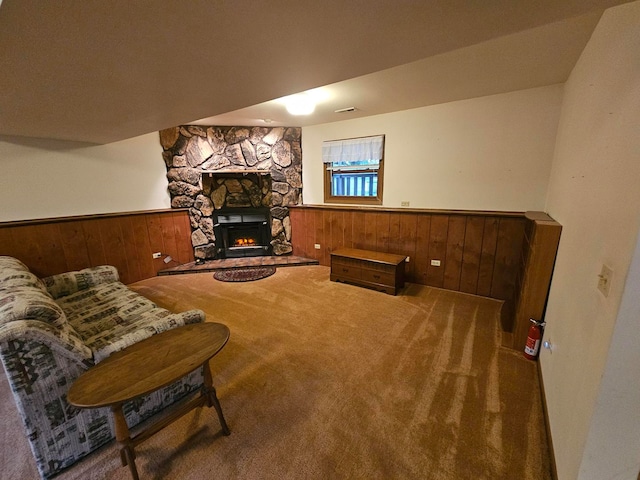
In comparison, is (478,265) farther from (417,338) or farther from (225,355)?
(225,355)

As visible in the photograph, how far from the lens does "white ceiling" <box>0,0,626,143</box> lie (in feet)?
2.90

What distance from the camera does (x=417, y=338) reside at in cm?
236

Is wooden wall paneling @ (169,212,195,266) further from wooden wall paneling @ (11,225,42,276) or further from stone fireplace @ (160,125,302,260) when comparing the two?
wooden wall paneling @ (11,225,42,276)

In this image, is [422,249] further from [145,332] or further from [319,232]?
[145,332]

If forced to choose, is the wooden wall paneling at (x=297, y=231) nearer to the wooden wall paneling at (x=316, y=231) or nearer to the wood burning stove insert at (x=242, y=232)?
the wooden wall paneling at (x=316, y=231)

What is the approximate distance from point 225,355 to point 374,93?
2.98 meters

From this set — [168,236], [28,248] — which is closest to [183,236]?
[168,236]

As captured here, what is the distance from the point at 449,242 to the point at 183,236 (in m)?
4.18

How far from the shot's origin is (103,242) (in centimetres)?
351

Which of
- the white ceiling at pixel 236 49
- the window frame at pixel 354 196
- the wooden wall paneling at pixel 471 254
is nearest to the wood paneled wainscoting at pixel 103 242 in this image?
the white ceiling at pixel 236 49

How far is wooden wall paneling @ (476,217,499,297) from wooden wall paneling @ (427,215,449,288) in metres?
0.42

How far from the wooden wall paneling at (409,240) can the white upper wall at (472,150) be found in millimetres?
232

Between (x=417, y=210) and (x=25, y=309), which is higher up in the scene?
(x=417, y=210)

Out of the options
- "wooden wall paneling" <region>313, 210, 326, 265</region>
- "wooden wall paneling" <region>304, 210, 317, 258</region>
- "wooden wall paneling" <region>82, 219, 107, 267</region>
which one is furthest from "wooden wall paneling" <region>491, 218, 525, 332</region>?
"wooden wall paneling" <region>82, 219, 107, 267</region>
